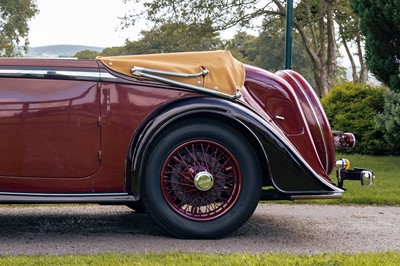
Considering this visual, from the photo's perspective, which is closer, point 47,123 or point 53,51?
point 47,123

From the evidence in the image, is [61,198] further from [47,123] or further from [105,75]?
[105,75]

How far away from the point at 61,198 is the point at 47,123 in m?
0.56

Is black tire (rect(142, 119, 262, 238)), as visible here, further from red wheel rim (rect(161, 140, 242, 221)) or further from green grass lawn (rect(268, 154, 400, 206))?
green grass lawn (rect(268, 154, 400, 206))

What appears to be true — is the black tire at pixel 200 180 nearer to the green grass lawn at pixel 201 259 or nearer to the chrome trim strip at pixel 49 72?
the green grass lawn at pixel 201 259

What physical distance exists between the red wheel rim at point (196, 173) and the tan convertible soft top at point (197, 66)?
46 cm

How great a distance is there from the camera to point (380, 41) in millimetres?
11555

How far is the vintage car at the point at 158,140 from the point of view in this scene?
473cm

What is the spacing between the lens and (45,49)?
5.88 metres

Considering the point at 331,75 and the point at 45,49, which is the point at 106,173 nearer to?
the point at 45,49

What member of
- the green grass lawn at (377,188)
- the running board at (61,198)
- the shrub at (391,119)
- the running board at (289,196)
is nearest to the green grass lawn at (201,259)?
the running board at (61,198)

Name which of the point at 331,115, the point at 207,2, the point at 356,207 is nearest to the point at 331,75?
the point at 207,2

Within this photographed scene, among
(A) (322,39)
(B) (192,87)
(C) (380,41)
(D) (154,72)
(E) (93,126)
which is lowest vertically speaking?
(E) (93,126)

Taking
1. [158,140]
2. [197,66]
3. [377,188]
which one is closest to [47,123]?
[158,140]

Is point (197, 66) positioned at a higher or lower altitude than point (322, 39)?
lower
